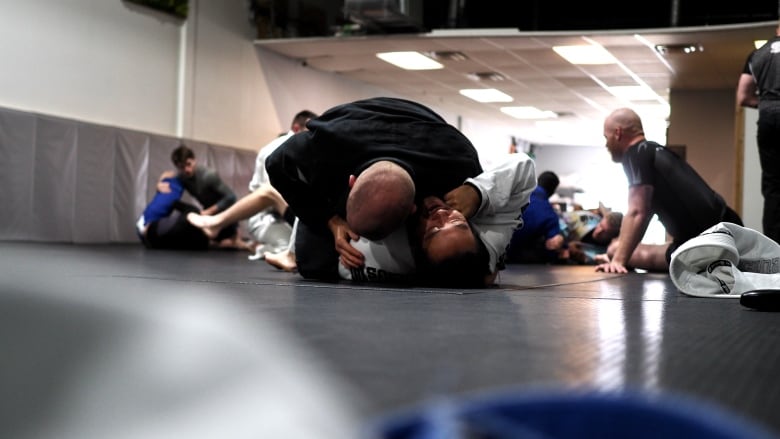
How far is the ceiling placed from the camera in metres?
10.9

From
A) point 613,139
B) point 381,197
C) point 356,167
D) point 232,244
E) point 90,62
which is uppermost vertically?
point 90,62

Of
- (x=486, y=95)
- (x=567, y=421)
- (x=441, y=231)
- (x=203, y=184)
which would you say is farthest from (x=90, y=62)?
(x=567, y=421)

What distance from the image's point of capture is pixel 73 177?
9219 millimetres

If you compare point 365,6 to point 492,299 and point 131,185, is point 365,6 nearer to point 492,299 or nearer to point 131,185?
point 131,185

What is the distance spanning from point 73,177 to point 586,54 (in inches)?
275

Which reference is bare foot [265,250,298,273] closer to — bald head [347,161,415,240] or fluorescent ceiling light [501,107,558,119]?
bald head [347,161,415,240]

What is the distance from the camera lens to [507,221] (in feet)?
11.9

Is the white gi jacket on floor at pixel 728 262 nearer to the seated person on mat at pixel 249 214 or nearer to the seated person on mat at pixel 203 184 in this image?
the seated person on mat at pixel 249 214

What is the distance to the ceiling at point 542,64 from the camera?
10945 millimetres

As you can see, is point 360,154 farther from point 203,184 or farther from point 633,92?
point 633,92

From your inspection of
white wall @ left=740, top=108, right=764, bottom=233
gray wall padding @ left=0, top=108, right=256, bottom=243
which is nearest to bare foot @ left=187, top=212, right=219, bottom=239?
gray wall padding @ left=0, top=108, right=256, bottom=243

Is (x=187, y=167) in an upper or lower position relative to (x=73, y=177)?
upper

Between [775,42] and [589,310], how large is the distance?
3213mm

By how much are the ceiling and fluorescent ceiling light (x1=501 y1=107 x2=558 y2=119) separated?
0.48 meters
